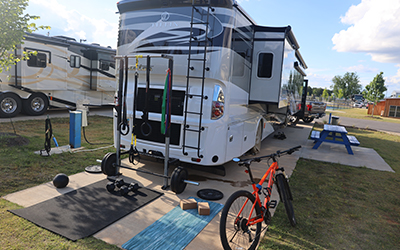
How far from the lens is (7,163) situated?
5176 millimetres

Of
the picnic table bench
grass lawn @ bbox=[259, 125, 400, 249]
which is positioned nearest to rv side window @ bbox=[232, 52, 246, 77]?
grass lawn @ bbox=[259, 125, 400, 249]

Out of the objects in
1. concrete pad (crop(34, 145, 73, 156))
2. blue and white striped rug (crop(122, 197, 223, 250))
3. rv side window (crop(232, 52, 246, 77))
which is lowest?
blue and white striped rug (crop(122, 197, 223, 250))

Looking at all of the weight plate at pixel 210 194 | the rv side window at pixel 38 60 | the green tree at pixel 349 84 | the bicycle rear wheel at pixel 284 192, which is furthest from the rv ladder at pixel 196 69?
the green tree at pixel 349 84

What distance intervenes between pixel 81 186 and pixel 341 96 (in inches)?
2607

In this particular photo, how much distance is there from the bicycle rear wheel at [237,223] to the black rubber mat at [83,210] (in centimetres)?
149

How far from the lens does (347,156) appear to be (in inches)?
325

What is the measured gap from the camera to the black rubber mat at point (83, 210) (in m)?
3.21

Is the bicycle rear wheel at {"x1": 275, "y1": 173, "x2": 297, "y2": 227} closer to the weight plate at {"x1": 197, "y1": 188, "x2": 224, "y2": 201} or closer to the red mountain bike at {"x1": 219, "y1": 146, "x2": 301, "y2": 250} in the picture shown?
the red mountain bike at {"x1": 219, "y1": 146, "x2": 301, "y2": 250}

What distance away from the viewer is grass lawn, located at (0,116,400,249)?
3105mm

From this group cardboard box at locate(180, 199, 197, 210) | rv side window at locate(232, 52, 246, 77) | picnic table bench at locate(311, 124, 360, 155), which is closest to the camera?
cardboard box at locate(180, 199, 197, 210)

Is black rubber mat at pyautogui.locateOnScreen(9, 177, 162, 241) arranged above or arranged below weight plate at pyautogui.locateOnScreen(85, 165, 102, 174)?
below

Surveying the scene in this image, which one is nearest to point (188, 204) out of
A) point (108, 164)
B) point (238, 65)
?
point (108, 164)

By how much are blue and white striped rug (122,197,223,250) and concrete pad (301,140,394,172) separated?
16.5ft

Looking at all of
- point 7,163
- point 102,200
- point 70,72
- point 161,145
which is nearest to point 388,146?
point 161,145
